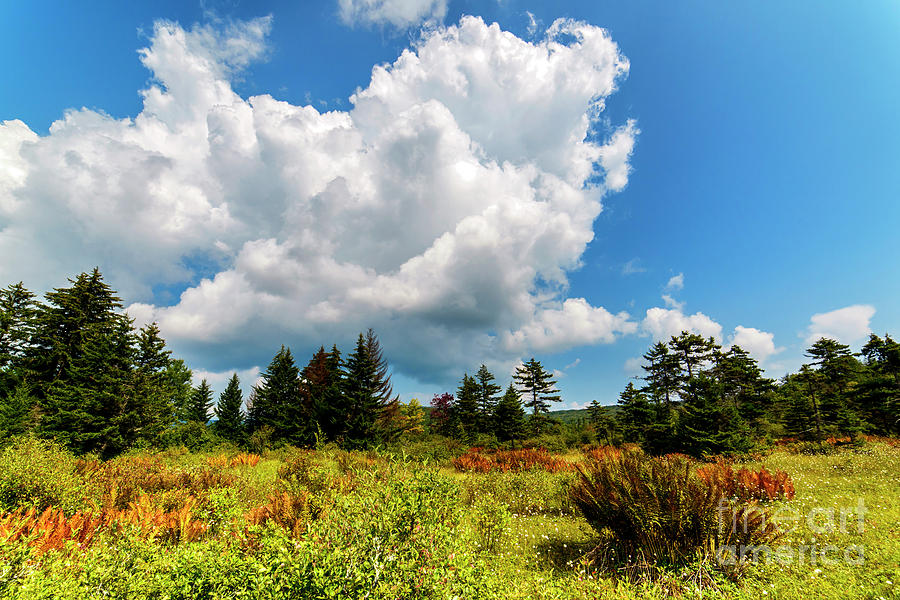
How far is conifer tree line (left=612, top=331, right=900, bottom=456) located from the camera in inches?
682

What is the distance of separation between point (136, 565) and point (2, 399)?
2950 cm

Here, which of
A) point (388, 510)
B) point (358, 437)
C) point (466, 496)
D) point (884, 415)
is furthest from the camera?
point (884, 415)

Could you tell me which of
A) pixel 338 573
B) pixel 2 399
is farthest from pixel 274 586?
pixel 2 399

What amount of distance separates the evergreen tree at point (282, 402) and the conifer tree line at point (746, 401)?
79.7 ft

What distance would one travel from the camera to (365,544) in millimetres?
2680

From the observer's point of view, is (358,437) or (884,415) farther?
(884,415)

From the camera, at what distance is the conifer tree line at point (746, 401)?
17.3 metres

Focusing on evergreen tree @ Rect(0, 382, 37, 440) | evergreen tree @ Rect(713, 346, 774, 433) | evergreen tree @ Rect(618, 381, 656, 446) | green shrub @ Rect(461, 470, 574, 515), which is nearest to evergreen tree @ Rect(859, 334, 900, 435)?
evergreen tree @ Rect(713, 346, 774, 433)

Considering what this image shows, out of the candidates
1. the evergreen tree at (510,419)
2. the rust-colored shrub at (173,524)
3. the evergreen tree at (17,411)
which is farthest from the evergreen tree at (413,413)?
the rust-colored shrub at (173,524)

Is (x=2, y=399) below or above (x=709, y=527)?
above

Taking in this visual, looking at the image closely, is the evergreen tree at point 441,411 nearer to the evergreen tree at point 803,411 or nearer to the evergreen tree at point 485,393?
the evergreen tree at point 485,393

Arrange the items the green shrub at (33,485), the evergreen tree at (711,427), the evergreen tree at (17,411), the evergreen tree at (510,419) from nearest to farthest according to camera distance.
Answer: the green shrub at (33,485) < the evergreen tree at (711,427) < the evergreen tree at (17,411) < the evergreen tree at (510,419)

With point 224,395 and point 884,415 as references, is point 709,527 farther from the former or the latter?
point 224,395

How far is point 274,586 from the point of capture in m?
2.33
